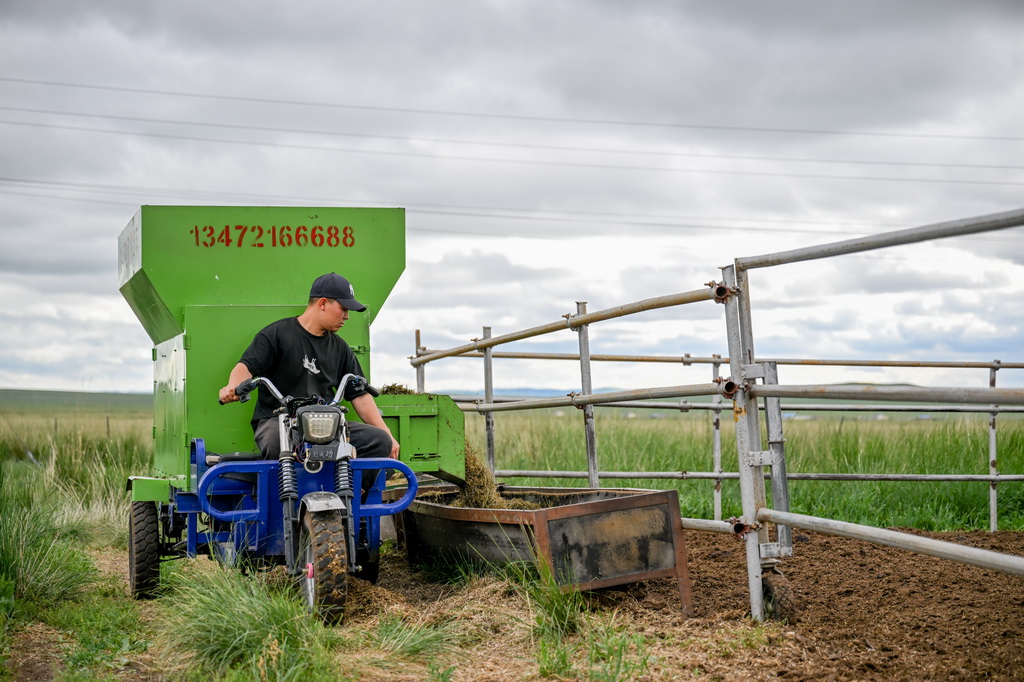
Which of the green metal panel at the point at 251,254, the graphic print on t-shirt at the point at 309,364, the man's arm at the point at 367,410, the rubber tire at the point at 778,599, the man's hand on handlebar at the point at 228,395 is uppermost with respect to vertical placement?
the green metal panel at the point at 251,254

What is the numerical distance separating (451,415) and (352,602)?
1.75m

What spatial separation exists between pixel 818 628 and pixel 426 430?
9.39ft

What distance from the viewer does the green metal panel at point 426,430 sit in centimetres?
653

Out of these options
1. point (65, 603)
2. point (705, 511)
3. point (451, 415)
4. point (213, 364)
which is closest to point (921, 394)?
point (451, 415)

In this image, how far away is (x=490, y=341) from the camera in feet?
25.7

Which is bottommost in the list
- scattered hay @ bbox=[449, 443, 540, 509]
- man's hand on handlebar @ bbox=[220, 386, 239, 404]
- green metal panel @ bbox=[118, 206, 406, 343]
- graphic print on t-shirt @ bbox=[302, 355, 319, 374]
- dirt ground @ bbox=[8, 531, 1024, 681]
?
dirt ground @ bbox=[8, 531, 1024, 681]

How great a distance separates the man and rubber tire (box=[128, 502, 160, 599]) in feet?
3.91

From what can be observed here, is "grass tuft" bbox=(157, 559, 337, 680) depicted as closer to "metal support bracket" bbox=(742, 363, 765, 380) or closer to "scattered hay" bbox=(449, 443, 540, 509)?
"scattered hay" bbox=(449, 443, 540, 509)

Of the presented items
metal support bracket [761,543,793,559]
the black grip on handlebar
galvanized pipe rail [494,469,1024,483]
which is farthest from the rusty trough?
galvanized pipe rail [494,469,1024,483]

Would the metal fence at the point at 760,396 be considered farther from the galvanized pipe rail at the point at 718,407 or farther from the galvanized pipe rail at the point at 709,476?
the galvanized pipe rail at the point at 709,476

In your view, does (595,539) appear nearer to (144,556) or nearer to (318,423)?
(318,423)

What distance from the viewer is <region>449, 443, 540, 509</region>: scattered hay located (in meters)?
6.63

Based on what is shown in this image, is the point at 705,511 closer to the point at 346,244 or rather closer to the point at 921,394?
the point at 346,244

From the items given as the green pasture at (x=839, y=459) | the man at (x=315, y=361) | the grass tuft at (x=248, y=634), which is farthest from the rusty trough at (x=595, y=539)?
the green pasture at (x=839, y=459)
